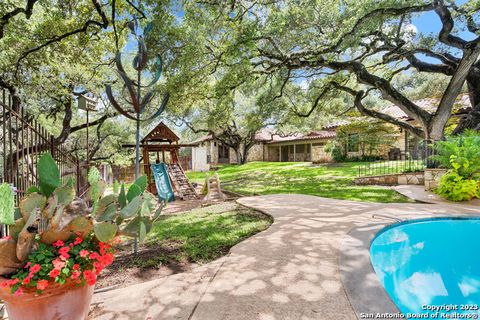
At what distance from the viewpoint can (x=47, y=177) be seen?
1.98 meters

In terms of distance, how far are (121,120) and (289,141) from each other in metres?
16.0

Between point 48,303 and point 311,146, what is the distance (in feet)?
80.1

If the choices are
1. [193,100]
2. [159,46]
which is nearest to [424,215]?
[159,46]

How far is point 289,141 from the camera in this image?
26484 millimetres

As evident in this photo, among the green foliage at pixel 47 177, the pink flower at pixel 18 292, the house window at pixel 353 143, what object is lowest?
the pink flower at pixel 18 292

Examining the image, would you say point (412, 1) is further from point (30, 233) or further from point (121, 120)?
point (121, 120)

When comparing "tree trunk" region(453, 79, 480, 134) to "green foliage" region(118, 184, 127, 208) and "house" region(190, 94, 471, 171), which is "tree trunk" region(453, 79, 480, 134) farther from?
"green foliage" region(118, 184, 127, 208)

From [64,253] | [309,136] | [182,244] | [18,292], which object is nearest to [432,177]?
[182,244]

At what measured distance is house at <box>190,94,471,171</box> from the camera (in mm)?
16906

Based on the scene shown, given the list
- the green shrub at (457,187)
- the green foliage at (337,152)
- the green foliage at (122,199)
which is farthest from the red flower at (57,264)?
the green foliage at (337,152)

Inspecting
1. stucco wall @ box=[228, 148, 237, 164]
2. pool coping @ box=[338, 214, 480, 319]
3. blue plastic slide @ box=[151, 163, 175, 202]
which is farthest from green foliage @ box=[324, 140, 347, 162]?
pool coping @ box=[338, 214, 480, 319]

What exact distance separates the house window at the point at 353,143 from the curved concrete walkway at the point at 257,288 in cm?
1513

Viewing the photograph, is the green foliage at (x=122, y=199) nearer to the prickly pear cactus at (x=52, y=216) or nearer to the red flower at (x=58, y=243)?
the prickly pear cactus at (x=52, y=216)

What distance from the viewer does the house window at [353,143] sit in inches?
703
